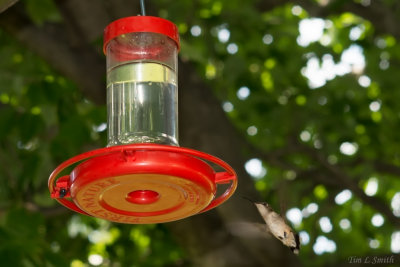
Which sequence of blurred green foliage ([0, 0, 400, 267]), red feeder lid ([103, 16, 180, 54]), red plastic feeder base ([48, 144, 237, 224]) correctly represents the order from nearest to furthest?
red plastic feeder base ([48, 144, 237, 224]) < red feeder lid ([103, 16, 180, 54]) < blurred green foliage ([0, 0, 400, 267])

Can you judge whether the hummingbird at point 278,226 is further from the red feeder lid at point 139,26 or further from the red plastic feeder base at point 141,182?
the red feeder lid at point 139,26

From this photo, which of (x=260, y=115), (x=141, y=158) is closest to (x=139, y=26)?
(x=141, y=158)

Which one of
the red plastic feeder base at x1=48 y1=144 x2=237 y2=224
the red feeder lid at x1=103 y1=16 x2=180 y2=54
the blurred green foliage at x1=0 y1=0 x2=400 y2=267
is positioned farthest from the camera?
the blurred green foliage at x1=0 y1=0 x2=400 y2=267

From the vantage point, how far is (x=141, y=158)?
2.68 meters

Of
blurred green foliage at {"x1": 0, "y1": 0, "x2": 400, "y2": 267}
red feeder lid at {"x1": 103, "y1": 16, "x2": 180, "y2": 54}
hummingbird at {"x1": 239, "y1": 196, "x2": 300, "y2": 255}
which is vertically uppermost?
blurred green foliage at {"x1": 0, "y1": 0, "x2": 400, "y2": 267}

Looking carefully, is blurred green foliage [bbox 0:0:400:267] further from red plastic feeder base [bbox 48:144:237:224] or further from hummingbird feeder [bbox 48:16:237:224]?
red plastic feeder base [bbox 48:144:237:224]

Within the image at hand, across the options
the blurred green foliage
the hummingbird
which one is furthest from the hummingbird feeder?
the blurred green foliage

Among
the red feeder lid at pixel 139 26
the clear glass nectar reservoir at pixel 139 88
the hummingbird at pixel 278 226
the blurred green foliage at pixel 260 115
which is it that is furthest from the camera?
the blurred green foliage at pixel 260 115

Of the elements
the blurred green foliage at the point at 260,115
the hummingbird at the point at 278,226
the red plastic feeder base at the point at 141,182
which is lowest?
the red plastic feeder base at the point at 141,182

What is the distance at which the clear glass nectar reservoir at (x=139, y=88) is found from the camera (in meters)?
3.46

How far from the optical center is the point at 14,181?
6.75m

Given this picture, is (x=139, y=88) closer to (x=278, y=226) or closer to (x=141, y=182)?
(x=141, y=182)

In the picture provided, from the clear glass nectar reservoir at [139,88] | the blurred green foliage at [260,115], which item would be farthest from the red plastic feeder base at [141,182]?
A: the blurred green foliage at [260,115]

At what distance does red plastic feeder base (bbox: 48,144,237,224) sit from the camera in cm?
268
